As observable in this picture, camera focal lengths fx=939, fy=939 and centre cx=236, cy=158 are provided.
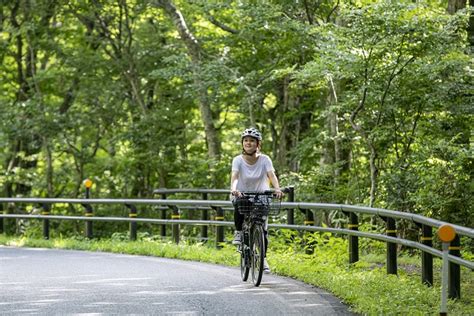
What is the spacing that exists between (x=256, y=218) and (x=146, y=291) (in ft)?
5.67

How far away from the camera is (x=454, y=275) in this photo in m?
10.4

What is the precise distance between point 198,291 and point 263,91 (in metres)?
14.8

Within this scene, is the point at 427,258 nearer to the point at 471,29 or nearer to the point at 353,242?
the point at 353,242

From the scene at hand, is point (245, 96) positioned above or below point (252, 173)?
above

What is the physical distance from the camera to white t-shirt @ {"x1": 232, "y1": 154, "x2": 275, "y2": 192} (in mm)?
12203

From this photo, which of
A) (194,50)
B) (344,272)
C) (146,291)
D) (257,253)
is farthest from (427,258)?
(194,50)

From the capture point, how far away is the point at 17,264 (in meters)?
15.3

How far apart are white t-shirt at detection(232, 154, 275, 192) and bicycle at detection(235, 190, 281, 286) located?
30 centimetres

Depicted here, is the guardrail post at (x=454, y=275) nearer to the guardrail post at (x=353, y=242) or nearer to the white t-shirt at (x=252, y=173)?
the white t-shirt at (x=252, y=173)

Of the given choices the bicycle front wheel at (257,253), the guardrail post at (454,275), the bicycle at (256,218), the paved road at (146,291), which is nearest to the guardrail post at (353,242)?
the paved road at (146,291)

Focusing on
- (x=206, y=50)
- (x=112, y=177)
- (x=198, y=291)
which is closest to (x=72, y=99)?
(x=112, y=177)

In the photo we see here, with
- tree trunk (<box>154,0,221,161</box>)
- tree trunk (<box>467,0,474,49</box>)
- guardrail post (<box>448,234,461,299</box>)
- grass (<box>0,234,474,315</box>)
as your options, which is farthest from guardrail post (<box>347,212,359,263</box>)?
tree trunk (<box>154,0,221,161</box>)

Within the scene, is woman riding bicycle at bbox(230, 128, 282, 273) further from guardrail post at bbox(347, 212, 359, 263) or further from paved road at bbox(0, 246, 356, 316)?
guardrail post at bbox(347, 212, 359, 263)

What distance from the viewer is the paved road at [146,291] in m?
9.77
